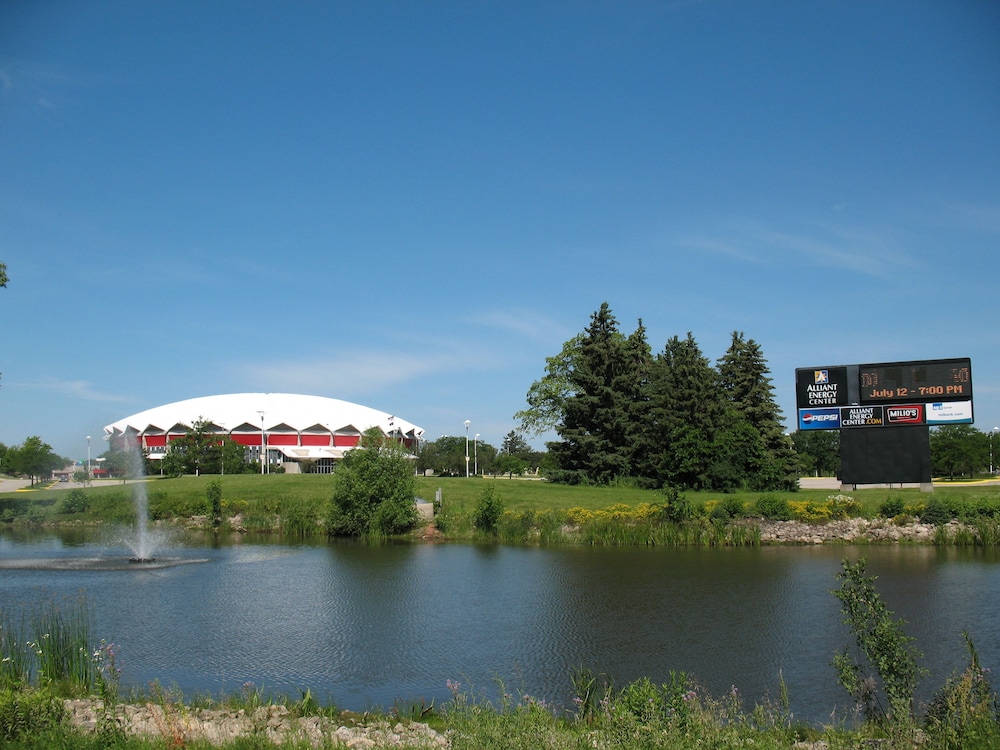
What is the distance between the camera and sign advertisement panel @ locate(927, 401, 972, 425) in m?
34.7

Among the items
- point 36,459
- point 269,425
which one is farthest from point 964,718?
point 269,425

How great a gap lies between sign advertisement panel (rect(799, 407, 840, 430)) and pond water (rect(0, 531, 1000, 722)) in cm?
1175

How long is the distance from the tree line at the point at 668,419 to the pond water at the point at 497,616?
16.9 m

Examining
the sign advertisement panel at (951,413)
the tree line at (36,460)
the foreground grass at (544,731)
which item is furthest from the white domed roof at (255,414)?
the foreground grass at (544,731)

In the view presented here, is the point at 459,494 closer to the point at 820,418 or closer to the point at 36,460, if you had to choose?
the point at 820,418

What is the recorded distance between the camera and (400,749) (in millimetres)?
7445

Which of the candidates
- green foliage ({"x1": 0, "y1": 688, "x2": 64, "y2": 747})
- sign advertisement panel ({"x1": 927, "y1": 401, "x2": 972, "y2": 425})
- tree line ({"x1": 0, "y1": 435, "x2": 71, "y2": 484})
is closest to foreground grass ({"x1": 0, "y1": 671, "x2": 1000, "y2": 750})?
green foliage ({"x1": 0, "y1": 688, "x2": 64, "y2": 747})

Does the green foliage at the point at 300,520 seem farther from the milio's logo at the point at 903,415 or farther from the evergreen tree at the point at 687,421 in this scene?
the milio's logo at the point at 903,415

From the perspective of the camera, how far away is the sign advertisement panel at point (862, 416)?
3541cm

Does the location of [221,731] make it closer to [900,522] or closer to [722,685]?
[722,685]

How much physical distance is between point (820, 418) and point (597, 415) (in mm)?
14804

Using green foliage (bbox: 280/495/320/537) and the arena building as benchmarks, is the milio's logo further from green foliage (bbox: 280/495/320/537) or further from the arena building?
the arena building

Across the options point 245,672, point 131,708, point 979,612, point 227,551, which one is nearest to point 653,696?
point 131,708

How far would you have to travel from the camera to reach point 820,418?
36.6 m
